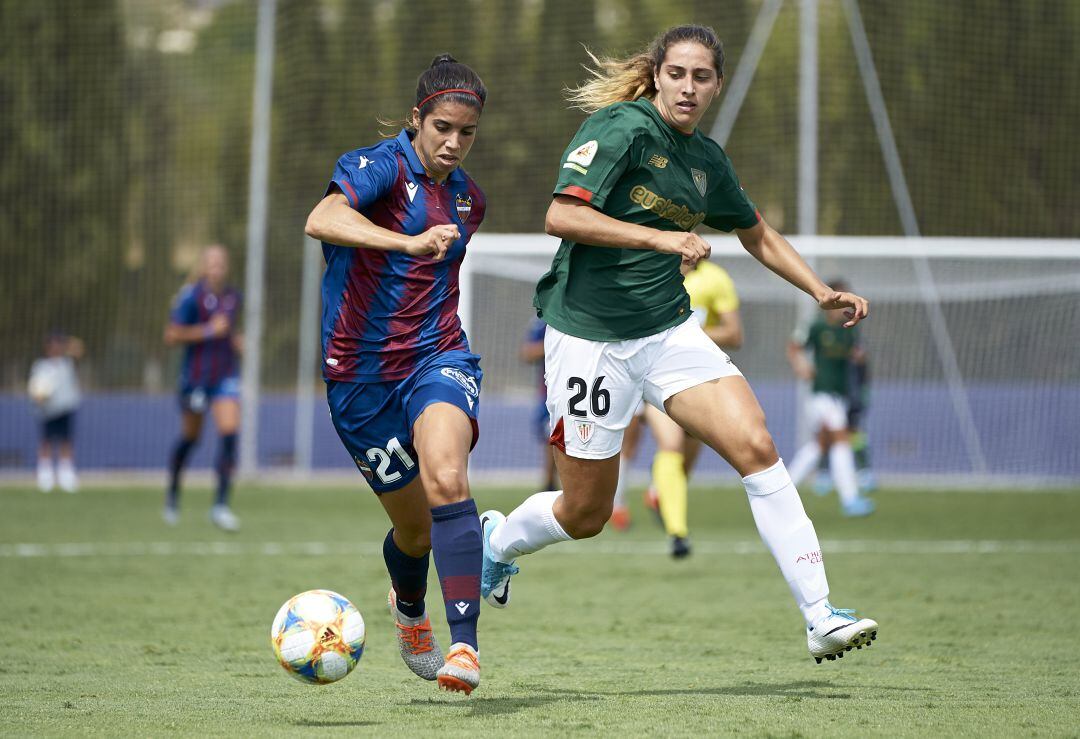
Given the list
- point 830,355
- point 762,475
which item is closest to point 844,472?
point 830,355

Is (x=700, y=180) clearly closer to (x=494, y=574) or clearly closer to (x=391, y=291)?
(x=391, y=291)

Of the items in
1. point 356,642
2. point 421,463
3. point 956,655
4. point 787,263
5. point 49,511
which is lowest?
point 49,511

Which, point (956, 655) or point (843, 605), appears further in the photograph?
point (843, 605)

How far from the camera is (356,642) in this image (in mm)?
4609

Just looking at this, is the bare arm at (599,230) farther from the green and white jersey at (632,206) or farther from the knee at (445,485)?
the knee at (445,485)

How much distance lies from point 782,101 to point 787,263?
20121 millimetres

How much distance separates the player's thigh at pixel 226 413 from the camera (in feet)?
39.5

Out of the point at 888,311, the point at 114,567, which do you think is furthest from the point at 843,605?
the point at 888,311

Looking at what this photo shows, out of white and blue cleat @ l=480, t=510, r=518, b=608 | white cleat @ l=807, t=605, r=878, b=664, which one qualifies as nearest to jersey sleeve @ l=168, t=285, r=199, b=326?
white and blue cleat @ l=480, t=510, r=518, b=608

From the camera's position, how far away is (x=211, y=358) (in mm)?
12070

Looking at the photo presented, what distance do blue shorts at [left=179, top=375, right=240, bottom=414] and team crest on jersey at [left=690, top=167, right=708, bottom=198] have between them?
25.5ft

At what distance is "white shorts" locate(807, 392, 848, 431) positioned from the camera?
45.9 ft

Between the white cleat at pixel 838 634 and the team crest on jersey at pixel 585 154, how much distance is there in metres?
1.75

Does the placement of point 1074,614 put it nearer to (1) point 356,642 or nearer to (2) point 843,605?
(2) point 843,605
